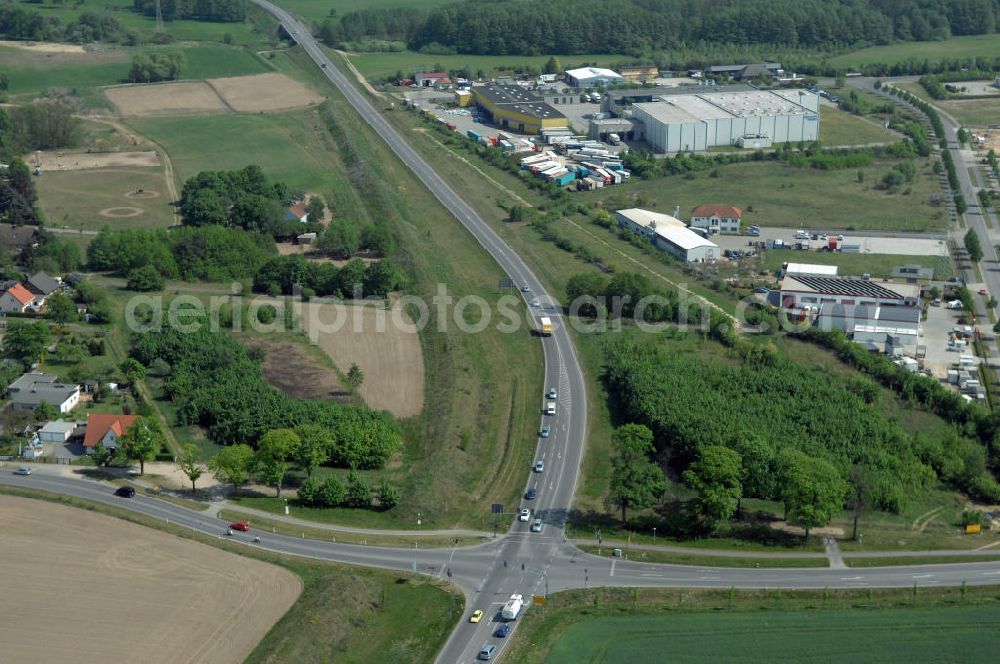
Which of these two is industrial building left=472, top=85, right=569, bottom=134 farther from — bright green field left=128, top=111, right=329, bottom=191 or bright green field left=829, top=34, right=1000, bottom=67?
bright green field left=829, top=34, right=1000, bottom=67

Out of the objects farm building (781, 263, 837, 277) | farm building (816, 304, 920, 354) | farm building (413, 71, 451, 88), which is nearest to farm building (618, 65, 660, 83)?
farm building (413, 71, 451, 88)

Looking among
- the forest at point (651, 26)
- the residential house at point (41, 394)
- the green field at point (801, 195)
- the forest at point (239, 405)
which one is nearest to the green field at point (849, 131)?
the green field at point (801, 195)

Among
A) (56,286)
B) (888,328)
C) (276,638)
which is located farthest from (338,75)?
(276,638)

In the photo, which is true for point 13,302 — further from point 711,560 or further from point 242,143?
point 711,560

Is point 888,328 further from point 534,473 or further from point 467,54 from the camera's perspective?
point 467,54

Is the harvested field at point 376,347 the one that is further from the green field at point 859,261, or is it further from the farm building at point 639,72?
the farm building at point 639,72

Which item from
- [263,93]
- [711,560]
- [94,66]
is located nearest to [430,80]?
[263,93]
